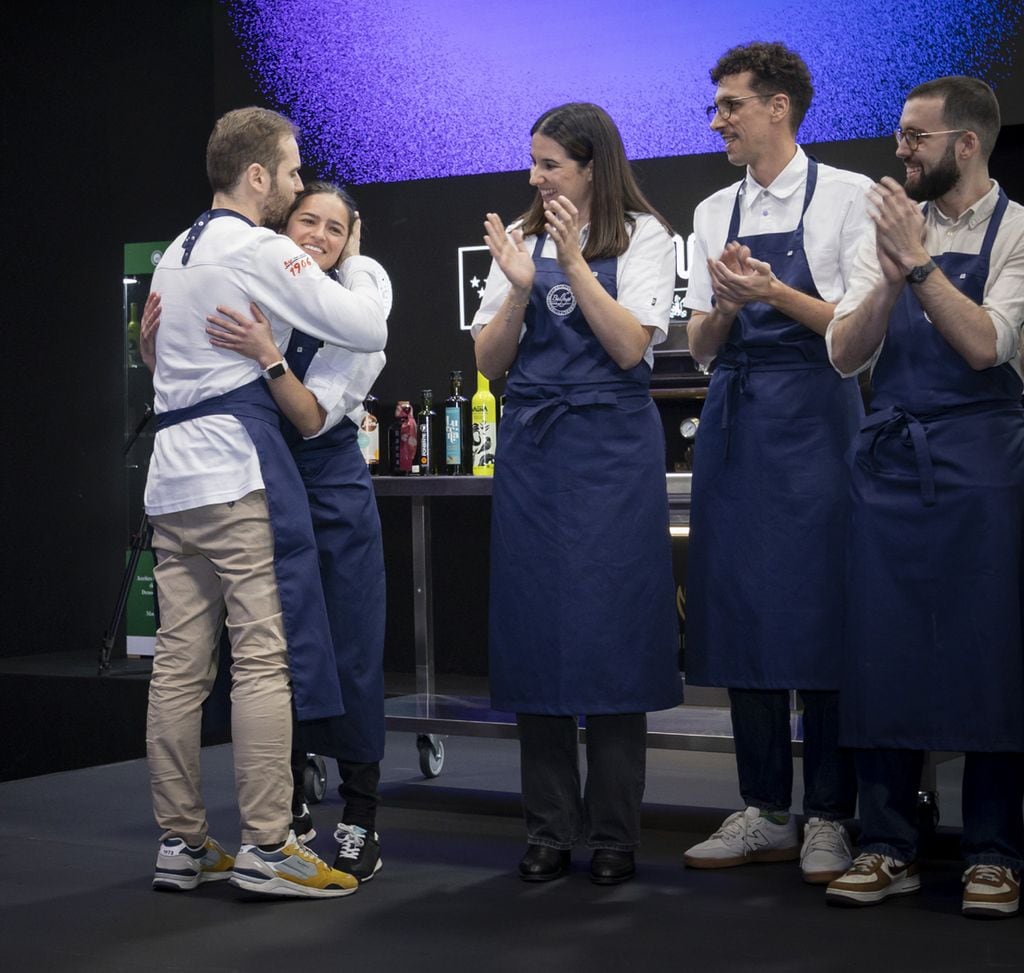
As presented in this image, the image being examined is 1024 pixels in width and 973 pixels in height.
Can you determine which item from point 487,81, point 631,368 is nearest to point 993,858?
point 631,368

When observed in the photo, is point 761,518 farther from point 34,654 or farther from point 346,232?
point 34,654

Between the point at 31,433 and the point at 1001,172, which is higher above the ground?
the point at 1001,172

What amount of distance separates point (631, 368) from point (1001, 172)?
2488 mm

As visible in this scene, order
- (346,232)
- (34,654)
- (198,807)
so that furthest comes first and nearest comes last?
(34,654) → (346,232) → (198,807)

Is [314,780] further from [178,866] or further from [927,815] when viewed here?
[927,815]

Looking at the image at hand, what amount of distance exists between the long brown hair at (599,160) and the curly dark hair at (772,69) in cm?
30

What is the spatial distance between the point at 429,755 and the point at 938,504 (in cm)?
203

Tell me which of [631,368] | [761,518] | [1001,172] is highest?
[1001,172]

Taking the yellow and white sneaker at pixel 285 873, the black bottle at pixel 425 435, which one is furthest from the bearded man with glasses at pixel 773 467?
the black bottle at pixel 425 435

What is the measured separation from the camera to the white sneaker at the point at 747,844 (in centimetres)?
305

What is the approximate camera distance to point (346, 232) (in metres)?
3.11

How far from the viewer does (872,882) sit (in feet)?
8.84

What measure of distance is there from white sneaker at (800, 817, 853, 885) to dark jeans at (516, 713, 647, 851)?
34 cm

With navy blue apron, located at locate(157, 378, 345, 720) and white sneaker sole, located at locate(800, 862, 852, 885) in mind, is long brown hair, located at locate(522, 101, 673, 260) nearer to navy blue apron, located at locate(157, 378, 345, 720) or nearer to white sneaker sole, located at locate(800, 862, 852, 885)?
navy blue apron, located at locate(157, 378, 345, 720)
